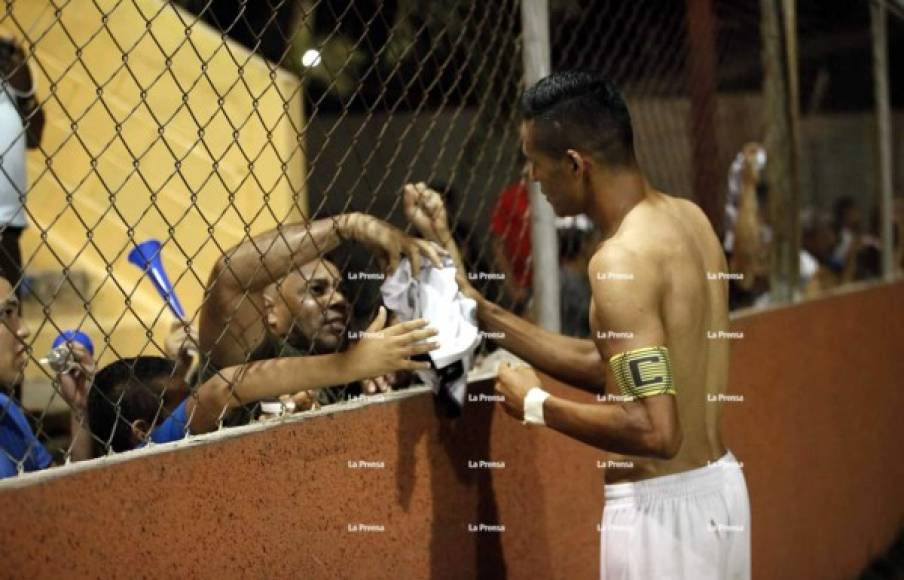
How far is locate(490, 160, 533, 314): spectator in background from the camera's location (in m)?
4.08

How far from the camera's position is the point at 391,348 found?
305 cm

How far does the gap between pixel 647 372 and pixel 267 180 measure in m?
3.29

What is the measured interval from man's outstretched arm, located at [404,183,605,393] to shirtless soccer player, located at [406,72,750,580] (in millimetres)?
267

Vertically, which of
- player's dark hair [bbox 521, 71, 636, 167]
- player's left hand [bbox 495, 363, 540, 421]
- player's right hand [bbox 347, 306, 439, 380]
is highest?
player's dark hair [bbox 521, 71, 636, 167]

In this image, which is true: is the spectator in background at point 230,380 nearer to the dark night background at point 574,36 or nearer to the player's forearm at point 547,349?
the player's forearm at point 547,349

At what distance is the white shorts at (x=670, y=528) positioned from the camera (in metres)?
3.05

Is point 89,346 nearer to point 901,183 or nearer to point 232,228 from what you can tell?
point 232,228

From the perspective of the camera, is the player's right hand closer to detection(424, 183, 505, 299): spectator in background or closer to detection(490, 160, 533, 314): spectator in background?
detection(424, 183, 505, 299): spectator in background

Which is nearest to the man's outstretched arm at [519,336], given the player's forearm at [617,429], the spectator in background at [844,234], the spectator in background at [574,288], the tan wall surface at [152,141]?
the player's forearm at [617,429]

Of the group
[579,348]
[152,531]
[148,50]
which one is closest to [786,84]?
[579,348]

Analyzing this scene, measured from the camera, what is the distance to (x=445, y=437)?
3309 millimetres

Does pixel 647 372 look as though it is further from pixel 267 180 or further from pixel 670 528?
pixel 267 180

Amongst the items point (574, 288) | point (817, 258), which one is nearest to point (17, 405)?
point (574, 288)

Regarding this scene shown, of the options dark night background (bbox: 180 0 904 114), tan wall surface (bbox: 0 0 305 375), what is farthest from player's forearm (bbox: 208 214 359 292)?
tan wall surface (bbox: 0 0 305 375)
